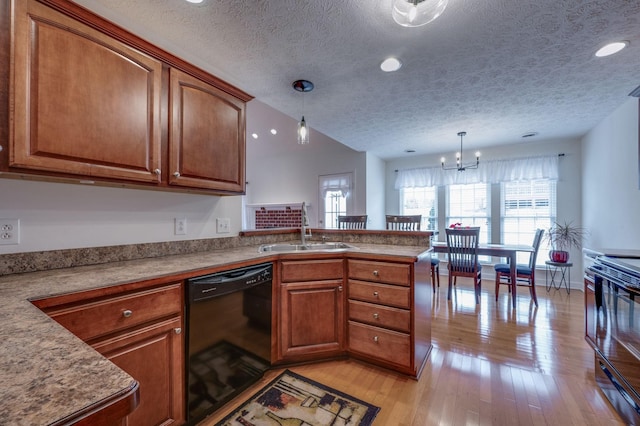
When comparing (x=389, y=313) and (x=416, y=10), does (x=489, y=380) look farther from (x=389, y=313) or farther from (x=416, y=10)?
(x=416, y=10)

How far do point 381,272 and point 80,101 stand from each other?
1886 mm

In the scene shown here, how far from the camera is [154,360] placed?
47.2 inches

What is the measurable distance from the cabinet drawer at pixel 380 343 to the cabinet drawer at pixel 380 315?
4 centimetres

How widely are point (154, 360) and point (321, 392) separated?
1.00 meters

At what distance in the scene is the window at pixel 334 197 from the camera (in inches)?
201

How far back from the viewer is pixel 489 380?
1810 mm

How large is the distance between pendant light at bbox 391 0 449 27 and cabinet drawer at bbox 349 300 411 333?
1.71 metres

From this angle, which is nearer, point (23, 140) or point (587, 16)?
point (23, 140)

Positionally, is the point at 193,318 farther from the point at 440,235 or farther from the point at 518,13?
the point at 440,235

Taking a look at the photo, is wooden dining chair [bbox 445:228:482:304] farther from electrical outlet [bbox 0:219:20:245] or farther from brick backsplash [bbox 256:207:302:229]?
electrical outlet [bbox 0:219:20:245]

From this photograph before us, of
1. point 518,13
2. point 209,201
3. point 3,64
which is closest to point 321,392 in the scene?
point 209,201

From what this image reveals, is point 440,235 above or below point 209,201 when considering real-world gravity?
below

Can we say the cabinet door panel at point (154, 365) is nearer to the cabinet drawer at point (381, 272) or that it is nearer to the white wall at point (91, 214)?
the white wall at point (91, 214)

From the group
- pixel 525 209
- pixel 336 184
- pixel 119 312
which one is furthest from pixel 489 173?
pixel 119 312
